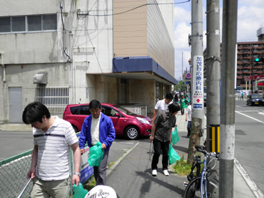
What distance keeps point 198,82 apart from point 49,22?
13.0 metres

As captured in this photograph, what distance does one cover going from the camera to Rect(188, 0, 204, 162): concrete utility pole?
575cm

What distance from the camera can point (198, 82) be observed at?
5.73 metres

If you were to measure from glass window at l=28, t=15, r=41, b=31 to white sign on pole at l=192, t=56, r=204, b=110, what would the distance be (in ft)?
43.3

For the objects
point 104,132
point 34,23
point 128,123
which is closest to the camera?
point 104,132

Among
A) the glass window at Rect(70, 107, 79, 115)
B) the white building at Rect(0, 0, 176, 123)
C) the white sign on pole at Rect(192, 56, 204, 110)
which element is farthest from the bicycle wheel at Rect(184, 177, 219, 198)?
the white building at Rect(0, 0, 176, 123)

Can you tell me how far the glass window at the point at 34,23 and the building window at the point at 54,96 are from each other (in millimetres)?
3746

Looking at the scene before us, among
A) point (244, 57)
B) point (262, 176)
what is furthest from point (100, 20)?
point (244, 57)

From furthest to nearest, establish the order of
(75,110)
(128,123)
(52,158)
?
(75,110) < (128,123) < (52,158)

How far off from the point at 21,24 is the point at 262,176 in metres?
16.0

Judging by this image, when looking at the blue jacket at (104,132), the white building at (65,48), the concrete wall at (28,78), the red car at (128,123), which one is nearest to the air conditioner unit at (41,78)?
the white building at (65,48)

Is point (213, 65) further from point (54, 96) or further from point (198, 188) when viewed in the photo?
point (54, 96)

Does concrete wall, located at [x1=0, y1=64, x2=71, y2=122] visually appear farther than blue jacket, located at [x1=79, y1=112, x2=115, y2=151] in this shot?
Yes

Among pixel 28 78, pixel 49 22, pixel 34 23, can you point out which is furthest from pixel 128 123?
pixel 34 23

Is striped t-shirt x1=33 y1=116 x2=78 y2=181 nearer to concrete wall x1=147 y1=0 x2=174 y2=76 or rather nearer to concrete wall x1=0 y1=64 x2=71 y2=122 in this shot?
concrete wall x1=0 y1=64 x2=71 y2=122
